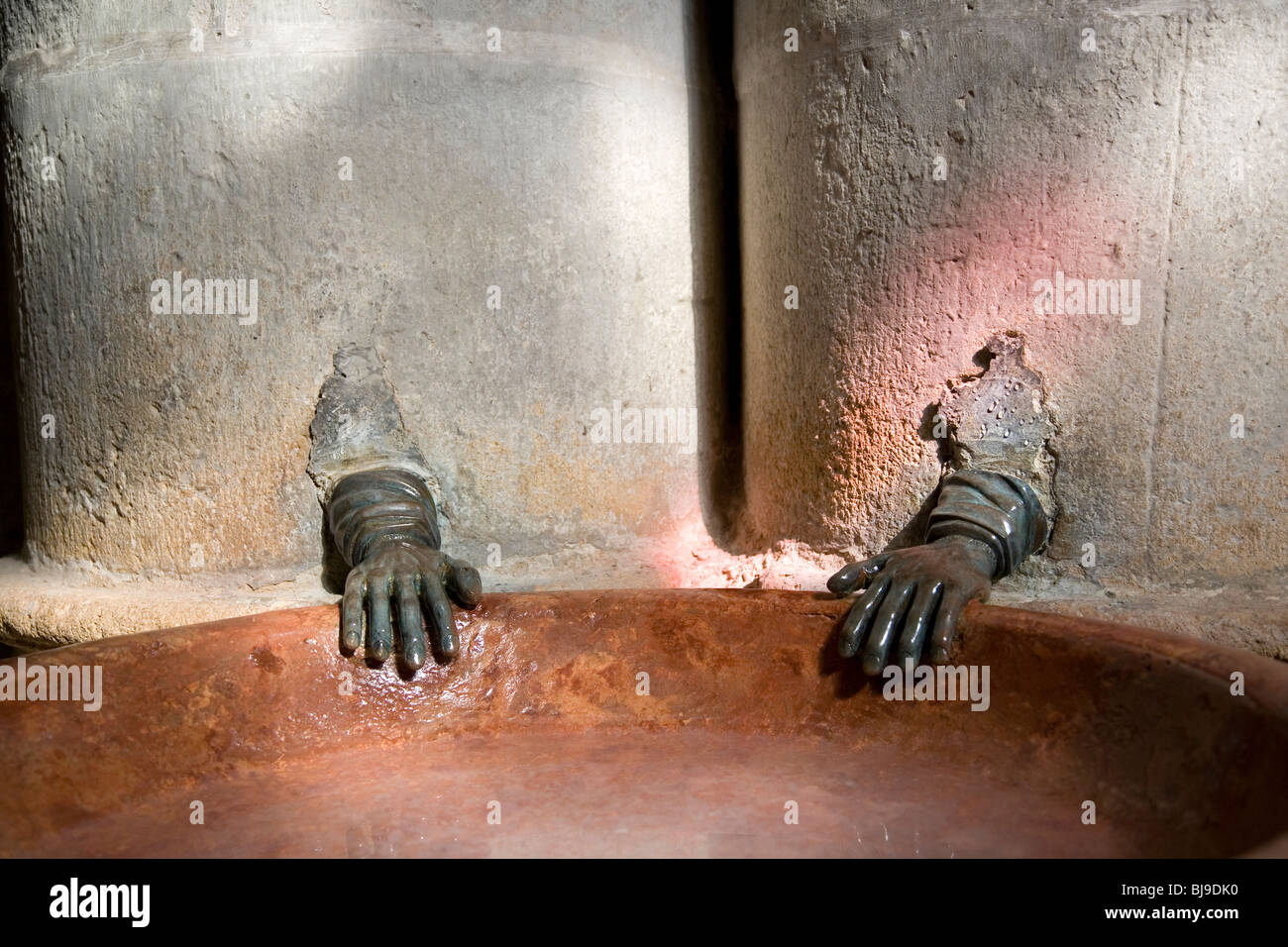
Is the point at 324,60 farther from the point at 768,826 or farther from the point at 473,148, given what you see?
the point at 768,826

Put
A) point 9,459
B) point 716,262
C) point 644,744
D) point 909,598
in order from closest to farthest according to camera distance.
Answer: point 644,744
point 909,598
point 716,262
point 9,459

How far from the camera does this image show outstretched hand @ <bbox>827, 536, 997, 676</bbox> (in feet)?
5.90

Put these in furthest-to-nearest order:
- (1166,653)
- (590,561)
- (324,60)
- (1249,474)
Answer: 1. (590,561)
2. (324,60)
3. (1249,474)
4. (1166,653)

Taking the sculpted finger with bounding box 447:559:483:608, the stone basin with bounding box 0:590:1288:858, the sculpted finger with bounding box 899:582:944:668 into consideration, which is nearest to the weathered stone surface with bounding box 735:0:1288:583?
the sculpted finger with bounding box 899:582:944:668

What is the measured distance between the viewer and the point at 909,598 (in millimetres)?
1907

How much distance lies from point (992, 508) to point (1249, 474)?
473 millimetres

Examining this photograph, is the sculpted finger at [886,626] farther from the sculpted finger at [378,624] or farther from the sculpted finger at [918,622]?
the sculpted finger at [378,624]

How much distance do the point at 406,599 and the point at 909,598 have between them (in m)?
0.80

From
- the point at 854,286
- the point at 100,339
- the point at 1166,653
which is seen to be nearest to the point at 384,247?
the point at 100,339

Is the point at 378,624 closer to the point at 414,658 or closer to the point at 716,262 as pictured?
the point at 414,658

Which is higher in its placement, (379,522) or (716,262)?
(716,262)

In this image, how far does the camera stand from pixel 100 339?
100 inches

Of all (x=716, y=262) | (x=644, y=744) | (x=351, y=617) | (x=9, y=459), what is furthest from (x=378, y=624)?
(x=9, y=459)

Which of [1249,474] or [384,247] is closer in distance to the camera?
[1249,474]
